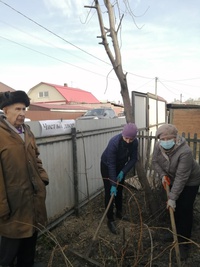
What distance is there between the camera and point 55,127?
11.3 ft

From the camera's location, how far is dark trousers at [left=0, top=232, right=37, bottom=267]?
2137 millimetres

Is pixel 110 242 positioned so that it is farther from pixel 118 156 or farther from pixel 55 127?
pixel 55 127

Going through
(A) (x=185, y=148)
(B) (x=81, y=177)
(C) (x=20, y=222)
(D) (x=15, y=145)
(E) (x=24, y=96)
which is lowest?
(B) (x=81, y=177)

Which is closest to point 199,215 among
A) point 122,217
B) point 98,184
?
point 122,217

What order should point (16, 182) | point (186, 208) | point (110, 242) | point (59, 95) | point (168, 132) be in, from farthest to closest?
point (59, 95) → point (110, 242) → point (186, 208) → point (168, 132) → point (16, 182)

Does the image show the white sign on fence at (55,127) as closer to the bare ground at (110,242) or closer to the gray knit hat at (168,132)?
the bare ground at (110,242)

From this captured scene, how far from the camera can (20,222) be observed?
2.06m

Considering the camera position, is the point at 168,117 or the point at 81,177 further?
the point at 168,117

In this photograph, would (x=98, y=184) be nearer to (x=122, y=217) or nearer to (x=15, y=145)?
(x=122, y=217)

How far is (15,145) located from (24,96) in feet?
1.57

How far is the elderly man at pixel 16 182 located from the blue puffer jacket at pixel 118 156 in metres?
1.24

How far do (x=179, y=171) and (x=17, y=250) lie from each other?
1.89 metres

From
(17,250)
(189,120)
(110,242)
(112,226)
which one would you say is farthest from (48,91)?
(17,250)

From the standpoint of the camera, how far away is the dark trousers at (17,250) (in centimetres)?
214
